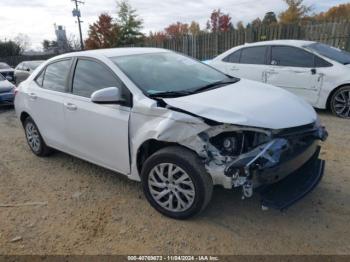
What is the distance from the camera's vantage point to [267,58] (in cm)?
735

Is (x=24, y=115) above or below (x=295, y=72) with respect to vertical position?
below

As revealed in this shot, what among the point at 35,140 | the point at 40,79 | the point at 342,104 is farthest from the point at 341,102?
the point at 35,140

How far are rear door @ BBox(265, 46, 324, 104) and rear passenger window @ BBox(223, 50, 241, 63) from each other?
84 cm

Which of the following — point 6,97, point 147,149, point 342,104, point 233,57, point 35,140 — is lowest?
point 6,97

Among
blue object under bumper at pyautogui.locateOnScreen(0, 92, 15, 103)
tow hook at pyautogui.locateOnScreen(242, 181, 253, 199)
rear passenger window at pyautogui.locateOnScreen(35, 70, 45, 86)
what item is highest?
rear passenger window at pyautogui.locateOnScreen(35, 70, 45, 86)

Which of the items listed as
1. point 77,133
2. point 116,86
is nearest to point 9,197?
point 77,133

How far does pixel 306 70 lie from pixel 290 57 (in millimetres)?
493

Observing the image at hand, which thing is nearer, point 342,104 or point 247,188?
point 247,188

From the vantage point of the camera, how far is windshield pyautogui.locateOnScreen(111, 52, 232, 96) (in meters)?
3.54

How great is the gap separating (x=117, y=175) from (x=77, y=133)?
807 mm

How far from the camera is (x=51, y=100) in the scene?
441cm

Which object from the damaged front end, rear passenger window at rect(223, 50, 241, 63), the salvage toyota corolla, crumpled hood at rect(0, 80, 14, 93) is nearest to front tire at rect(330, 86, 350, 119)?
rear passenger window at rect(223, 50, 241, 63)

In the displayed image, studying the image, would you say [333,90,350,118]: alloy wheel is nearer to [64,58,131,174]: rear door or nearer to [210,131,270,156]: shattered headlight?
[210,131,270,156]: shattered headlight

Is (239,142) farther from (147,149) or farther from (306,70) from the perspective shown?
(306,70)
